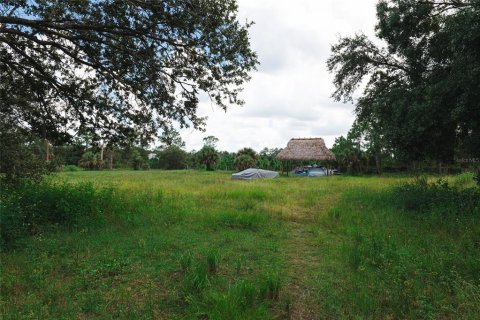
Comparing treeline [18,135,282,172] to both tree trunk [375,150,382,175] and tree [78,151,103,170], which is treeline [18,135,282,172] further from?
tree trunk [375,150,382,175]

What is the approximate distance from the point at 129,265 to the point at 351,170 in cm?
4026

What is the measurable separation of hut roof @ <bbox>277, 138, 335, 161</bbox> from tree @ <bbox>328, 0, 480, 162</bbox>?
23012 millimetres

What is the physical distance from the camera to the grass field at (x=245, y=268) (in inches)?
151

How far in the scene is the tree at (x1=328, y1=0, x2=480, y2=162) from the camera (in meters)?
8.81

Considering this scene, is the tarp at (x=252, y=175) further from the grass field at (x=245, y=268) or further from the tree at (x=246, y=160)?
the grass field at (x=245, y=268)

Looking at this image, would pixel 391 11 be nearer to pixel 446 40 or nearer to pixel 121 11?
pixel 446 40

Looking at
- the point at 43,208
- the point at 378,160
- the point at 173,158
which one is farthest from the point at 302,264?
the point at 173,158

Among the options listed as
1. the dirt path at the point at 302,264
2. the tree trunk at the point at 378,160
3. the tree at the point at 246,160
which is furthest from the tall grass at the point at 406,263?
the tree at the point at 246,160

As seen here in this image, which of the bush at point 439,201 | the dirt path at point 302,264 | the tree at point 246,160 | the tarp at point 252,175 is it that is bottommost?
the dirt path at point 302,264

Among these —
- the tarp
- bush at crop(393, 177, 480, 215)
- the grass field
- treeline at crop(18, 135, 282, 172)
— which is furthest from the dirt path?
treeline at crop(18, 135, 282, 172)

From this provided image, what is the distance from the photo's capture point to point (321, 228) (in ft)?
26.6

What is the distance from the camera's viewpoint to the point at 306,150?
38469 mm

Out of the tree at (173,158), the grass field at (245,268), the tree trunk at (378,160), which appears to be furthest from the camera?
the tree at (173,158)

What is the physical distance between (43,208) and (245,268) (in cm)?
550
